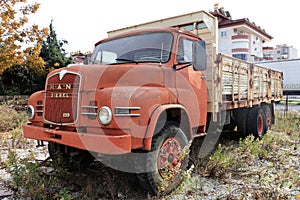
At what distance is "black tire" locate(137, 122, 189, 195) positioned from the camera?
122 inches

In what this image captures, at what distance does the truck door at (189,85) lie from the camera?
3841 millimetres

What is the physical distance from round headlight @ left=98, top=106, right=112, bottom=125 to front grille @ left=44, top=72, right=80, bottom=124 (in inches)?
16.9

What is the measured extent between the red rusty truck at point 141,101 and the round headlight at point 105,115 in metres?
0.01

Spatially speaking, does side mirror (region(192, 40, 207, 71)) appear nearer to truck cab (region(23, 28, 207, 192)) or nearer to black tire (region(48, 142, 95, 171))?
truck cab (region(23, 28, 207, 192))

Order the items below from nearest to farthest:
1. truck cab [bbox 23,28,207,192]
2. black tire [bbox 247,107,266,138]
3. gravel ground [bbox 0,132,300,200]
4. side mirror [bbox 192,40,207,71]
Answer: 1. truck cab [bbox 23,28,207,192]
2. gravel ground [bbox 0,132,300,200]
3. side mirror [bbox 192,40,207,71]
4. black tire [bbox 247,107,266,138]

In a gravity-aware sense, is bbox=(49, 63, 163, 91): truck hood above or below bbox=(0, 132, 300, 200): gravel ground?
above

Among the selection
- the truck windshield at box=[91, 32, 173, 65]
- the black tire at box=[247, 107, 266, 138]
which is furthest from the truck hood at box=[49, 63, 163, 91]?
the black tire at box=[247, 107, 266, 138]

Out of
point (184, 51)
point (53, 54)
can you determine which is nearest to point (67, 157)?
point (184, 51)

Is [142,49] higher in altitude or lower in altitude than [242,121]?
higher

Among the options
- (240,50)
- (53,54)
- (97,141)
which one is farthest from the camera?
(240,50)

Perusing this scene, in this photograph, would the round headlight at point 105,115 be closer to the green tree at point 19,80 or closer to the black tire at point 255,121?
the black tire at point 255,121

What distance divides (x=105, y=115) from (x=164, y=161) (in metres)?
1.05

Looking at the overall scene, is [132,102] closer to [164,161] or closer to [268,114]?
[164,161]

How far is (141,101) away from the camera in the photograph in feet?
9.75
